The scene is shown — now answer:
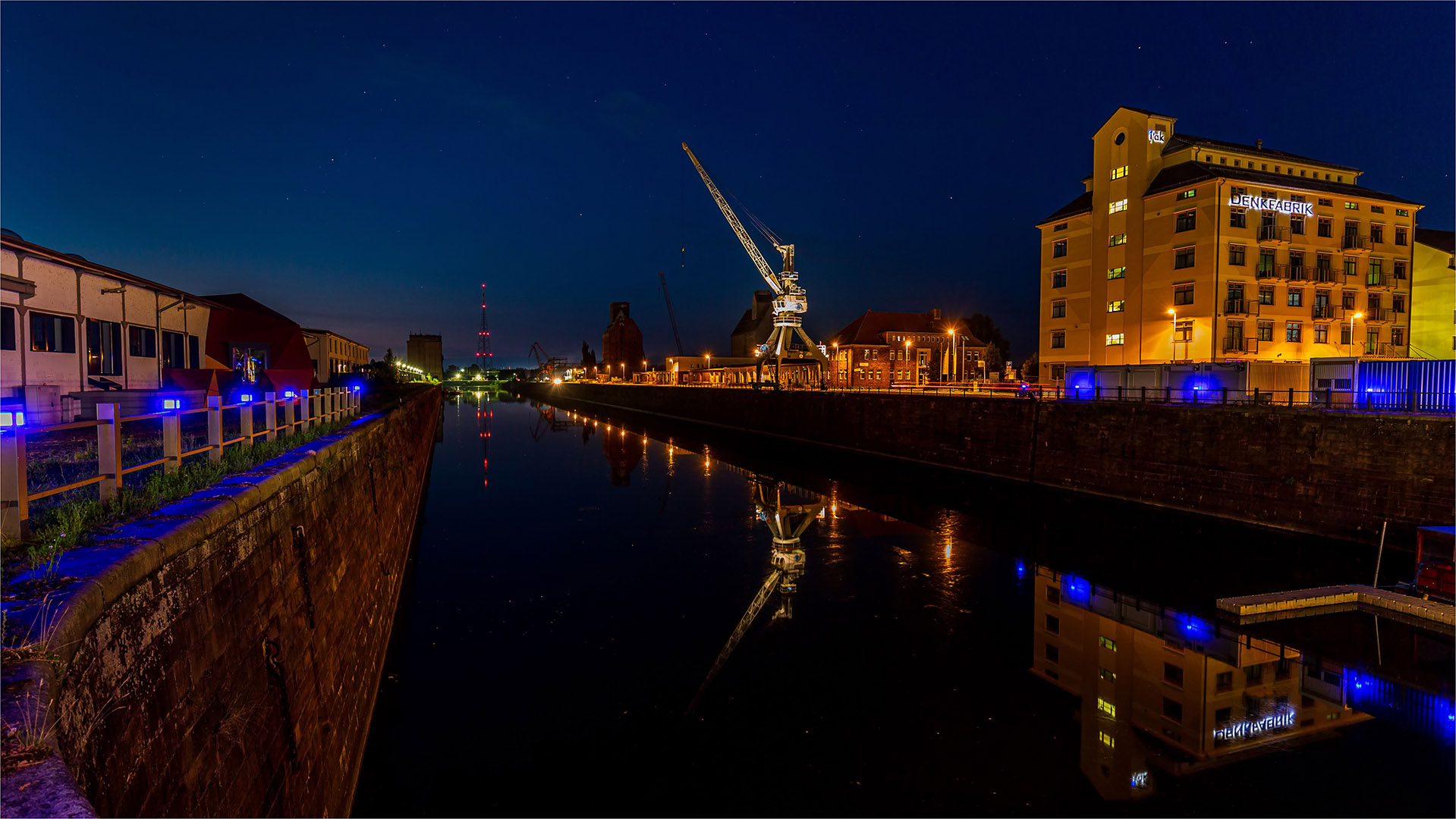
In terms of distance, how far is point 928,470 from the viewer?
3164 centimetres

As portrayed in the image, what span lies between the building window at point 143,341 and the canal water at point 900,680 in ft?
41.7

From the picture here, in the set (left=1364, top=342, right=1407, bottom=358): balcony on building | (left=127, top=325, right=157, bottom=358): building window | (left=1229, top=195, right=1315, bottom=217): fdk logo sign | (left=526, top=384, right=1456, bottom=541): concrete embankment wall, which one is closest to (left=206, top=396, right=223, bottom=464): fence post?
(left=127, top=325, right=157, bottom=358): building window

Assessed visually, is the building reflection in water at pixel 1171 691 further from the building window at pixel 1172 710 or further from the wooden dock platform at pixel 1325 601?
the wooden dock platform at pixel 1325 601

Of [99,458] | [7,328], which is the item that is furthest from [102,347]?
[99,458]

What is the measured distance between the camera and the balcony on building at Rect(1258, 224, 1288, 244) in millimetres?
35938

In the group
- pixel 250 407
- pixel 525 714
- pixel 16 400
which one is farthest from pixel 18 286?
pixel 525 714

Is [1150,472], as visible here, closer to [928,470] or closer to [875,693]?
[928,470]

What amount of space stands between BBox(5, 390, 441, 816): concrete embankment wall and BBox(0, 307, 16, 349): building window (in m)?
13.4

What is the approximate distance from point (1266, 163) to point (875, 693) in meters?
45.8

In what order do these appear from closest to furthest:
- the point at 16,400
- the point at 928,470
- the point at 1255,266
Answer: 1. the point at 16,400
2. the point at 928,470
3. the point at 1255,266

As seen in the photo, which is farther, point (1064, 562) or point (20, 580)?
point (1064, 562)

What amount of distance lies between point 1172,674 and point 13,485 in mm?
14236

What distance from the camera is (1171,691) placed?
1018 cm

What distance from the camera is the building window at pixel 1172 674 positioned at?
10422mm
